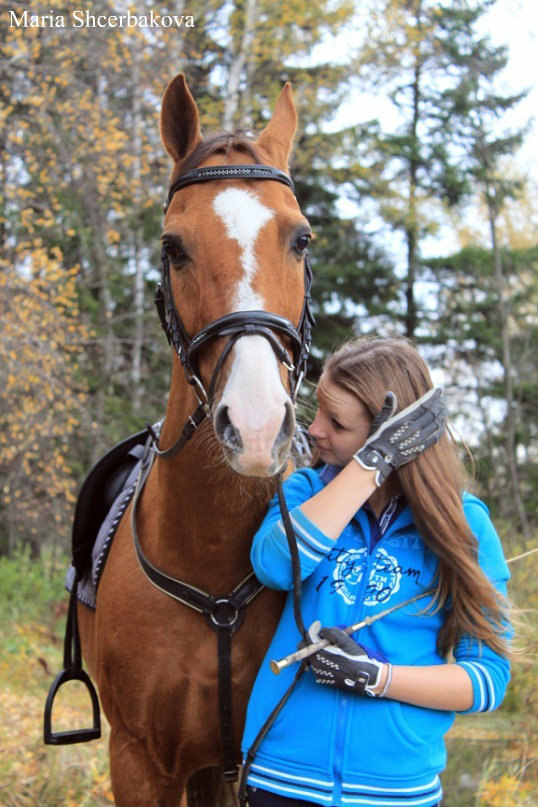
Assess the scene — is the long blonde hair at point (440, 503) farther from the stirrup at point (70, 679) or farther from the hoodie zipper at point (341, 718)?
the stirrup at point (70, 679)

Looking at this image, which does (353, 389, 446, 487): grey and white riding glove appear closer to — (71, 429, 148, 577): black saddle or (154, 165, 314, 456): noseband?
(154, 165, 314, 456): noseband

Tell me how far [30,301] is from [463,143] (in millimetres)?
9540

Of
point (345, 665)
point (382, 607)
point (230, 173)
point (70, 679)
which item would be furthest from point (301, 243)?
point (70, 679)

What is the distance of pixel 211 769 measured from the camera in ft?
9.95

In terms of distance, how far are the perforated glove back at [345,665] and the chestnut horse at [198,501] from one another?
446 mm

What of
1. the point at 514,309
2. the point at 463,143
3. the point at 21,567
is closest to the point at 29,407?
the point at 21,567

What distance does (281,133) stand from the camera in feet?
8.63

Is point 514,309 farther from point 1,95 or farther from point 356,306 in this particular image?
point 1,95

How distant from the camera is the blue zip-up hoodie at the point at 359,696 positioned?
1889 millimetres

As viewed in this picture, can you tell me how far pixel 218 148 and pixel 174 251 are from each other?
1.27ft

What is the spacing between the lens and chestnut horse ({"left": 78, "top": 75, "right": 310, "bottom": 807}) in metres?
2.09

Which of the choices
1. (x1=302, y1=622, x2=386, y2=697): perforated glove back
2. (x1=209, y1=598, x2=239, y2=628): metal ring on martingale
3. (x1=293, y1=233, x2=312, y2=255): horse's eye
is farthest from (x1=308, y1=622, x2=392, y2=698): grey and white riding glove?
(x1=293, y1=233, x2=312, y2=255): horse's eye

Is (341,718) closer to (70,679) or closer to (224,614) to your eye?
(224,614)

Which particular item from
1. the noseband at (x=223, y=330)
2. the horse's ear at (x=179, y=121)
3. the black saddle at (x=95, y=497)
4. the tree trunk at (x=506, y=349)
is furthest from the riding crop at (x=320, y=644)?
the tree trunk at (x=506, y=349)
